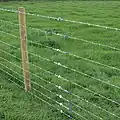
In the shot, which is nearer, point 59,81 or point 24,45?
point 24,45

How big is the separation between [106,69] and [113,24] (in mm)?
6736

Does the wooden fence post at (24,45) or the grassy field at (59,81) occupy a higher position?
the wooden fence post at (24,45)

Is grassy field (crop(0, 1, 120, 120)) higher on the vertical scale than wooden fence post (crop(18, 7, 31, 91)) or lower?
lower

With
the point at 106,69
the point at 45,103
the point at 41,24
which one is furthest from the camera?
the point at 41,24

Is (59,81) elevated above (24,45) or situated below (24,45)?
below

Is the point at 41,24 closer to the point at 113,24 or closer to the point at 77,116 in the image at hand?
the point at 113,24

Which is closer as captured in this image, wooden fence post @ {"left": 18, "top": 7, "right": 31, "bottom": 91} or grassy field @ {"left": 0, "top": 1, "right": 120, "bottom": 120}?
grassy field @ {"left": 0, "top": 1, "right": 120, "bottom": 120}

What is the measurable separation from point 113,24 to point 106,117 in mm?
8867

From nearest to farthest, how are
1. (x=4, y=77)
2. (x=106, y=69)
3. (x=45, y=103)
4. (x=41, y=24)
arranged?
(x=45, y=103) → (x=4, y=77) → (x=106, y=69) → (x=41, y=24)

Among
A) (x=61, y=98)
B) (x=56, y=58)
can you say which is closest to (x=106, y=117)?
(x=61, y=98)

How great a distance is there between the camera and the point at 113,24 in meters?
12.8

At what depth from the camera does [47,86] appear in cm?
535

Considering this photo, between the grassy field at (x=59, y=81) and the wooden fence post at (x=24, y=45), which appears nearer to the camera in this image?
the grassy field at (x=59, y=81)

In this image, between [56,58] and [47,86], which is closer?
[47,86]
